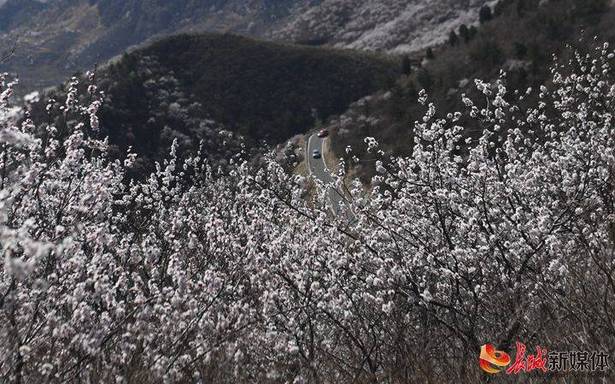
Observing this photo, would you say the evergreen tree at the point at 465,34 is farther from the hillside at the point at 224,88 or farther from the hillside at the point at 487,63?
the hillside at the point at 224,88

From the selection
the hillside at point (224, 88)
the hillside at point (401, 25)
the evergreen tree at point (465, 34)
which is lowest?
the hillside at point (401, 25)

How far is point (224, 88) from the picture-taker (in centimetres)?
9344

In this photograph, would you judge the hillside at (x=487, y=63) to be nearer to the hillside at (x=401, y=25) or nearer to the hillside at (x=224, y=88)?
the hillside at (x=224, y=88)

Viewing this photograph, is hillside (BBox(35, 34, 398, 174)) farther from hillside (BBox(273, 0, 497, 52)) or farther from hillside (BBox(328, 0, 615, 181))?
hillside (BBox(273, 0, 497, 52))

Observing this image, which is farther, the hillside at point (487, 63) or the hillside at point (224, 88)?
the hillside at point (224, 88)

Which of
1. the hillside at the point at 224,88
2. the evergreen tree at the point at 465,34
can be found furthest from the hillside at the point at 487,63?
the hillside at the point at 224,88

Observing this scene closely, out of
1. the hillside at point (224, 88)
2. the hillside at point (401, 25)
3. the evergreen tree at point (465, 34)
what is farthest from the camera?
the hillside at point (401, 25)

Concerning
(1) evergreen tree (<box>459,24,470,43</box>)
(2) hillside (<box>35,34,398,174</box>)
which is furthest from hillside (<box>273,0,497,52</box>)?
(1) evergreen tree (<box>459,24,470,43</box>)

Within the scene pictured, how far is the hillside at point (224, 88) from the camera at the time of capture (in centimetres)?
7612

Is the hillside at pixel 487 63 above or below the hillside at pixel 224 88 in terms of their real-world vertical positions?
above

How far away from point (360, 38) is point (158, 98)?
338 ft

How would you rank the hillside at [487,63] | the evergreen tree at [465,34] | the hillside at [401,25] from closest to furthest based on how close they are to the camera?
the hillside at [487,63] < the evergreen tree at [465,34] < the hillside at [401,25]

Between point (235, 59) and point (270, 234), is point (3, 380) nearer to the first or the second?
point (270, 234)

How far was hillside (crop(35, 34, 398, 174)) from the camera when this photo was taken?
76.1m
